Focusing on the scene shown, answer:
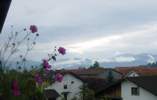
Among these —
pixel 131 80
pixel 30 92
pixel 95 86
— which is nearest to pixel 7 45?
pixel 30 92

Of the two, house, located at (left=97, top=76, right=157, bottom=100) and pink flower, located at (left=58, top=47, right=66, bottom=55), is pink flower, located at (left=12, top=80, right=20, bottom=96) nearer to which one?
pink flower, located at (left=58, top=47, right=66, bottom=55)

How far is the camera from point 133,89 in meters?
41.8

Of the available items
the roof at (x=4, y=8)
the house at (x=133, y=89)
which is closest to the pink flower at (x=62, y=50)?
the roof at (x=4, y=8)

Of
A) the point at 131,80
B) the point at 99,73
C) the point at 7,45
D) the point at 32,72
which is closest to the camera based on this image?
the point at 32,72

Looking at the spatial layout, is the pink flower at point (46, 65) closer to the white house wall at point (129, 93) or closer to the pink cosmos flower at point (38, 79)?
the pink cosmos flower at point (38, 79)

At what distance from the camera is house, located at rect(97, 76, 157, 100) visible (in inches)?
1598

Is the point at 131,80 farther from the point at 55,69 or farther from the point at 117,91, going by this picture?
the point at 55,69

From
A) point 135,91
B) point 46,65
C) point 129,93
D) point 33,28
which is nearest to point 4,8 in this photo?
point 46,65

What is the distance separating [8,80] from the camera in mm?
4441

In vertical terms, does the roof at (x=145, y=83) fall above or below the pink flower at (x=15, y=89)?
above

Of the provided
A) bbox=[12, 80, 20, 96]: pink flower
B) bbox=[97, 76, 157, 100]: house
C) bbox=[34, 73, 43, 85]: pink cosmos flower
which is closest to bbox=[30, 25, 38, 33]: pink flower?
bbox=[34, 73, 43, 85]: pink cosmos flower

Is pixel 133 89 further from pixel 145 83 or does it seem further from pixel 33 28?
pixel 33 28

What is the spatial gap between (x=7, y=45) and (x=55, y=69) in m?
0.69

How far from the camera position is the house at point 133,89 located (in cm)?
4059
